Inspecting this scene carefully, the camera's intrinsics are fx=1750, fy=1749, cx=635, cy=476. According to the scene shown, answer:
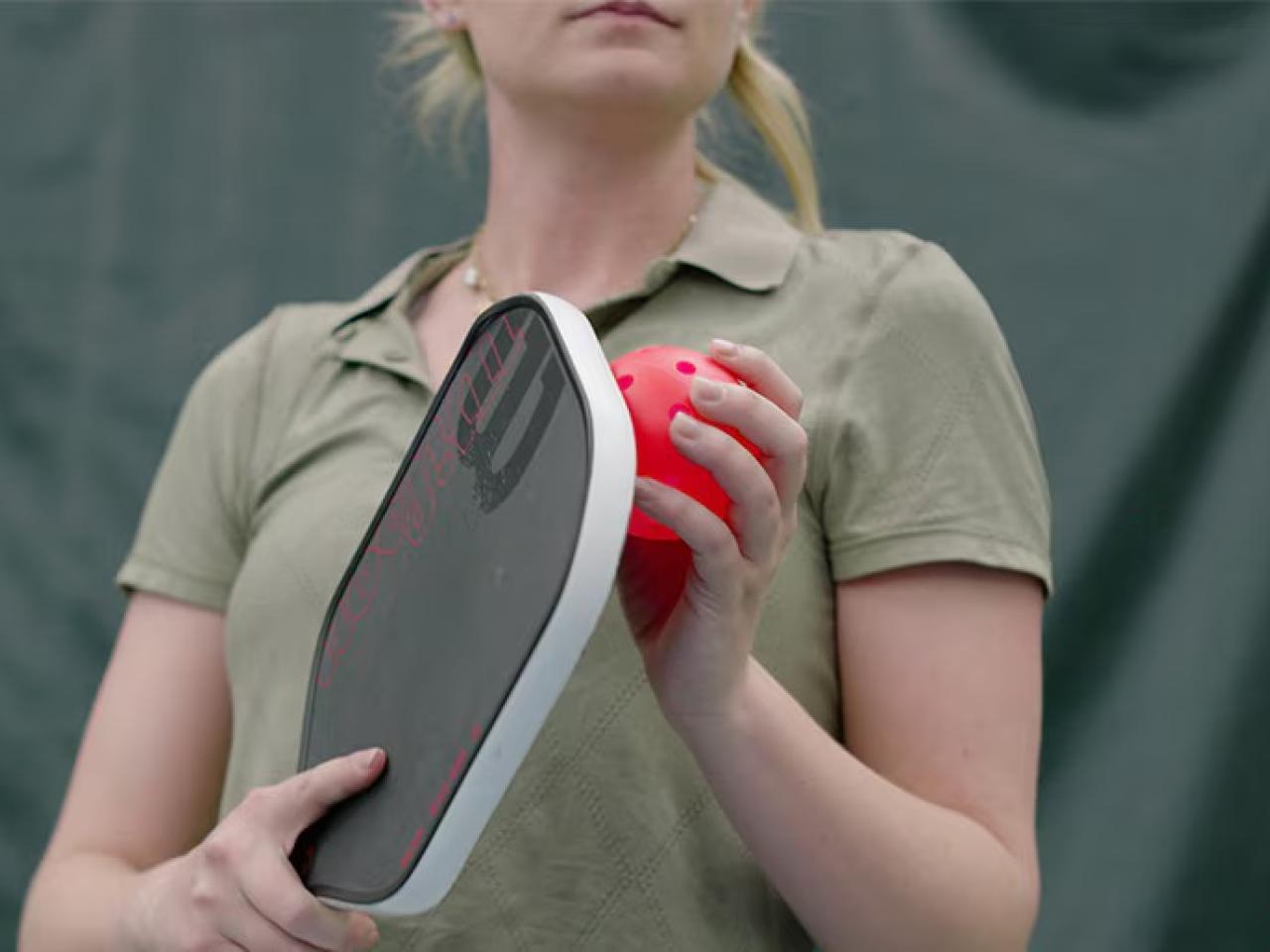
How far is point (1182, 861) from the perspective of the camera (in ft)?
4.37

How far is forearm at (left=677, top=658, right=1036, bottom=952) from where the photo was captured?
2.46 feet

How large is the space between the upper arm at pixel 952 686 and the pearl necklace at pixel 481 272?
0.27 meters

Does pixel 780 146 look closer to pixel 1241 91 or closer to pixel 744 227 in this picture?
pixel 744 227

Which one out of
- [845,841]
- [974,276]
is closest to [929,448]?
[845,841]

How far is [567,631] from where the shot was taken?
564 mm

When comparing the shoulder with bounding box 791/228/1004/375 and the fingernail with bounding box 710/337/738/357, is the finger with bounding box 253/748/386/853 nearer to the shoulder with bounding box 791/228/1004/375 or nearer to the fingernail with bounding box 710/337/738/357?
the fingernail with bounding box 710/337/738/357

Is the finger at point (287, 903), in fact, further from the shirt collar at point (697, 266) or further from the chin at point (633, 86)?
the chin at point (633, 86)

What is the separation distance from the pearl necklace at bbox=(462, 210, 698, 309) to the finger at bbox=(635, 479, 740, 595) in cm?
41

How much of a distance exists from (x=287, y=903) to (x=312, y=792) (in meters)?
0.05

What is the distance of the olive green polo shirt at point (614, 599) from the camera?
0.87m

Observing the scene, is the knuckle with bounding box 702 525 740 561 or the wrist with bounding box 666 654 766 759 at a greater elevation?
the knuckle with bounding box 702 525 740 561

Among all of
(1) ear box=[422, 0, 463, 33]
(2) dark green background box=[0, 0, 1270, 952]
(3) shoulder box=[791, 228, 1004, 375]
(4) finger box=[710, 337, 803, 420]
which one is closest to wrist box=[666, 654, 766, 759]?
(4) finger box=[710, 337, 803, 420]

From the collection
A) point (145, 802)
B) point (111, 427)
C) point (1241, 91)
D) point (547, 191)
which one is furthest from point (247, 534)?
point (1241, 91)

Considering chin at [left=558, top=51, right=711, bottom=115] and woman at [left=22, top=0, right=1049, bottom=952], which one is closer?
woman at [left=22, top=0, right=1049, bottom=952]
